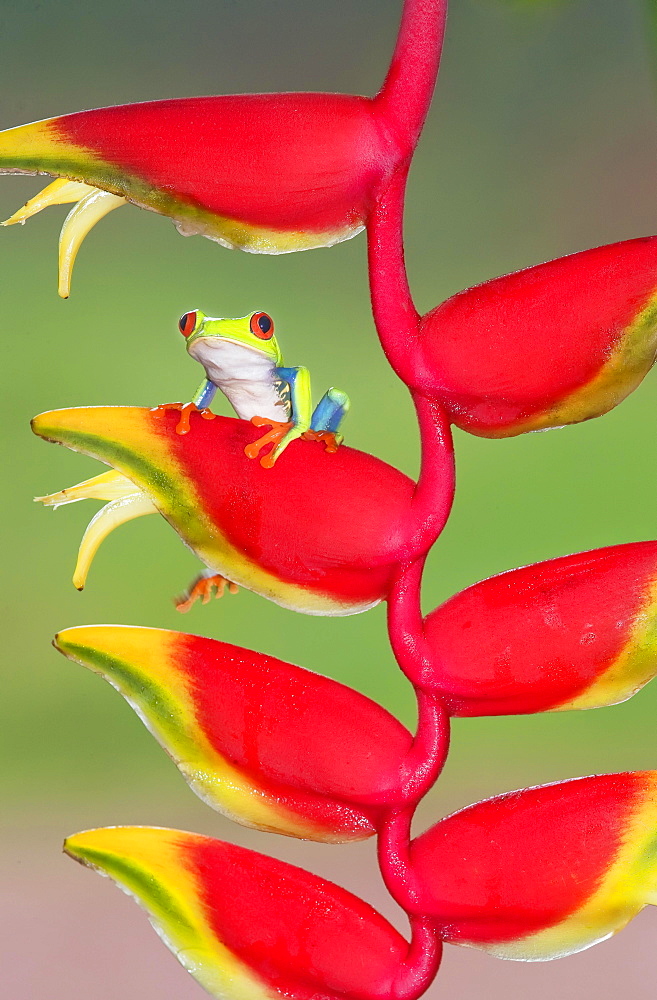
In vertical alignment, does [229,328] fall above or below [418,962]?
above

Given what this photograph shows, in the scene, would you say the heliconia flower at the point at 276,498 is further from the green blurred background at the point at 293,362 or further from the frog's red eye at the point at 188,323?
the green blurred background at the point at 293,362

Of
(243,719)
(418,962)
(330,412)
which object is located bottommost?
(418,962)

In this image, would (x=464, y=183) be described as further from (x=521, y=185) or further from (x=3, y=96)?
(x=3, y=96)

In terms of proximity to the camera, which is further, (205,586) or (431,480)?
(205,586)

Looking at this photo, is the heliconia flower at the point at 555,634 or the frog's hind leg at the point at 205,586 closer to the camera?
the heliconia flower at the point at 555,634

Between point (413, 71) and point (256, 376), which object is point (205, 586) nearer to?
point (256, 376)

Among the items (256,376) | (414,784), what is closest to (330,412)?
(256,376)

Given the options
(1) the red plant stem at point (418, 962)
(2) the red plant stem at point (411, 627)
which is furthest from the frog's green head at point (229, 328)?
(1) the red plant stem at point (418, 962)
